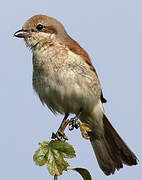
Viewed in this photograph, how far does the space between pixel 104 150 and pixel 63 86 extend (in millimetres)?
1566

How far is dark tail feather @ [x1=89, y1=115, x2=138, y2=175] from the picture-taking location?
5374 millimetres

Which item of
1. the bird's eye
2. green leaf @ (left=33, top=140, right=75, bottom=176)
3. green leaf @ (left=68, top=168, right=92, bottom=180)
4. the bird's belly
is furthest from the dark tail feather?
green leaf @ (left=33, top=140, right=75, bottom=176)

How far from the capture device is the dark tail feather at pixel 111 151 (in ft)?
17.6

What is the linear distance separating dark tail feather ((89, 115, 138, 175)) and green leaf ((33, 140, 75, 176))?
240cm

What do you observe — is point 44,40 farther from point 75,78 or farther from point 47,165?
point 47,165

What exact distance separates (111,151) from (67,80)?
→ 1.57 m

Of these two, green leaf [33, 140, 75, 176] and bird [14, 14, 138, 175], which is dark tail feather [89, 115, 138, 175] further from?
green leaf [33, 140, 75, 176]

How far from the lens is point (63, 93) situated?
4.79 meters

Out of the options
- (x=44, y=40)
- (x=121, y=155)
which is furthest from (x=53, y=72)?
(x=121, y=155)

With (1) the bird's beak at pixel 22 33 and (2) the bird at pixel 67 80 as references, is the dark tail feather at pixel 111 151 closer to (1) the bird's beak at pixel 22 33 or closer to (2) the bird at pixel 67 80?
(2) the bird at pixel 67 80

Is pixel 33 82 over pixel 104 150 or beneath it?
over

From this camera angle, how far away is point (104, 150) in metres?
5.83

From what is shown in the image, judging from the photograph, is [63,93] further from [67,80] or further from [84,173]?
[84,173]

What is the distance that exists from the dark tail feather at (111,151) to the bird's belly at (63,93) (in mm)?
732
